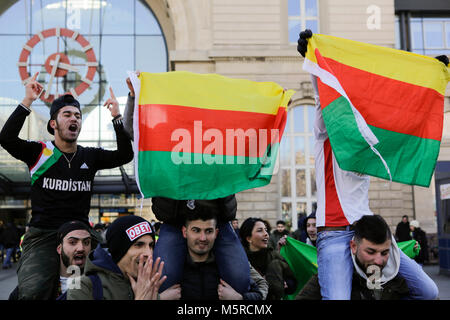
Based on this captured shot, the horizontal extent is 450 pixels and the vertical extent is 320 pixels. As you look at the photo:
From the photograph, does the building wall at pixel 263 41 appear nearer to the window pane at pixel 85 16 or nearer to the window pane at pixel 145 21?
the window pane at pixel 145 21

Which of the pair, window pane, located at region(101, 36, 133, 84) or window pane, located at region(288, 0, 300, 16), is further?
window pane, located at region(101, 36, 133, 84)

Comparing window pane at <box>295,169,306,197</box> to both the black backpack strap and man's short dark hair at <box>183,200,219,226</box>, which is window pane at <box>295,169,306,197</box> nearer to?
man's short dark hair at <box>183,200,219,226</box>

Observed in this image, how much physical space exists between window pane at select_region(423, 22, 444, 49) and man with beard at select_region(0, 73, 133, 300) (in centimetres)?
2186

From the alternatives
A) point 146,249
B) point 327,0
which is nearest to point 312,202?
point 327,0

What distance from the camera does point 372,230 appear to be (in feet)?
11.3

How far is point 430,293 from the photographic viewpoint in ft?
11.8

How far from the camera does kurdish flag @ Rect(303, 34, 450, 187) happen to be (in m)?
3.96

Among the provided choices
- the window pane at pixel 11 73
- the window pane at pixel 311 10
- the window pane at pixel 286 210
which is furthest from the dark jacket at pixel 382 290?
the window pane at pixel 11 73

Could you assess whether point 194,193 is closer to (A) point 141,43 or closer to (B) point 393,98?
(B) point 393,98

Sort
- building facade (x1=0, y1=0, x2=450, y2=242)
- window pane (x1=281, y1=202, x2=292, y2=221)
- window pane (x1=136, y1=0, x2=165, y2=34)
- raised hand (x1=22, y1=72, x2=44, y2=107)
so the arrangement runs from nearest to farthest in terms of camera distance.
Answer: raised hand (x1=22, y1=72, x2=44, y2=107) < building facade (x1=0, y1=0, x2=450, y2=242) < window pane (x1=281, y1=202, x2=292, y2=221) < window pane (x1=136, y1=0, x2=165, y2=34)

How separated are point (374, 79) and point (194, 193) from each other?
201 cm

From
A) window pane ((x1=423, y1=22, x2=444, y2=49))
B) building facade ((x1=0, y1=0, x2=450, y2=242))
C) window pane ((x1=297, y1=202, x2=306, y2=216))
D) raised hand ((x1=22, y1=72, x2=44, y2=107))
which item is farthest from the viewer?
window pane ((x1=423, y1=22, x2=444, y2=49))

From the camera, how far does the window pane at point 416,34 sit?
22.6 m

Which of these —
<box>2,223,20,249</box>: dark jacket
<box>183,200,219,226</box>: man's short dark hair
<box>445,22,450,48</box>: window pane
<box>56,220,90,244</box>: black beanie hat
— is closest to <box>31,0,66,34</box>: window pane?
<box>2,223,20,249</box>: dark jacket
